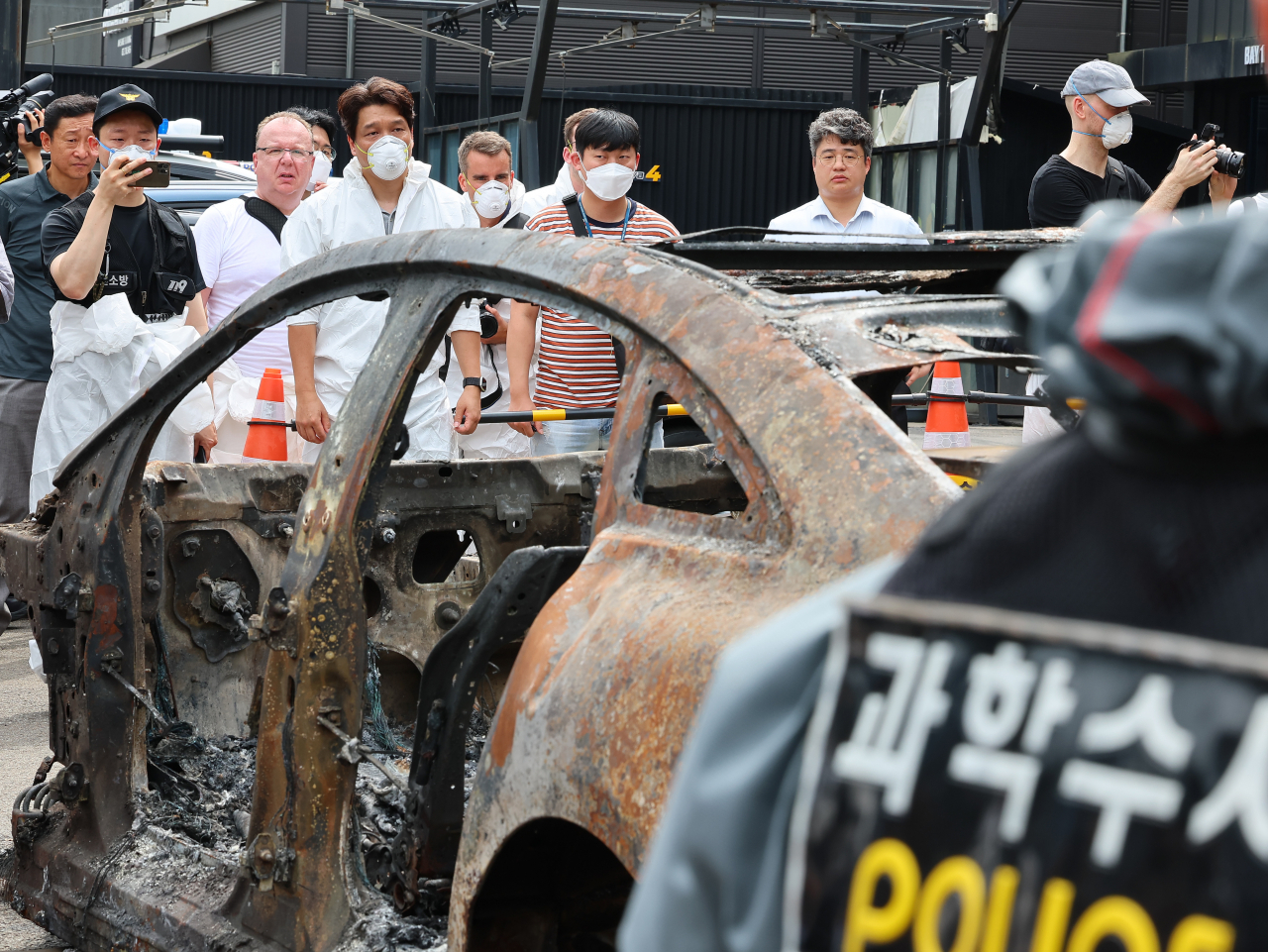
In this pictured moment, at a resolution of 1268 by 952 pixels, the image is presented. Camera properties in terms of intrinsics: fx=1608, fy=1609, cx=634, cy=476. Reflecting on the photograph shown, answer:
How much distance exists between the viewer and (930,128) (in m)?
13.4

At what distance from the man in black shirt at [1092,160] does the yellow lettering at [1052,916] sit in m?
5.26

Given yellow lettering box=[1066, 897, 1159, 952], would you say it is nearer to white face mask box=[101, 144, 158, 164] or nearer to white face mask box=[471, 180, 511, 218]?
white face mask box=[101, 144, 158, 164]

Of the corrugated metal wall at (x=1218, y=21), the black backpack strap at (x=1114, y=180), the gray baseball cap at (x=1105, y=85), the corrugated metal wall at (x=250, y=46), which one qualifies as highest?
the corrugated metal wall at (x=250, y=46)

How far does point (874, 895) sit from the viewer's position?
3.29 ft

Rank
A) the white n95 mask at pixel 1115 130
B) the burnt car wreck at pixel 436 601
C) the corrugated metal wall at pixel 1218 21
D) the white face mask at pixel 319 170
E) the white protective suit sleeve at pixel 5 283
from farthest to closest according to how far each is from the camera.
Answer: the corrugated metal wall at pixel 1218 21 → the white face mask at pixel 319 170 → the white n95 mask at pixel 1115 130 → the white protective suit sleeve at pixel 5 283 → the burnt car wreck at pixel 436 601

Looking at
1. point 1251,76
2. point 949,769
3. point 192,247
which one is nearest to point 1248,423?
point 949,769

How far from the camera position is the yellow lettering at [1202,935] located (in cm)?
88

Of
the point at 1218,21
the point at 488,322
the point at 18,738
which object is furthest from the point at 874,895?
the point at 1218,21

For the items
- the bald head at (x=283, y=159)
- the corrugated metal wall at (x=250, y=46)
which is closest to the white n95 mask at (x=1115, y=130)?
the bald head at (x=283, y=159)

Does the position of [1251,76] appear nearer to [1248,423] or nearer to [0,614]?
[0,614]

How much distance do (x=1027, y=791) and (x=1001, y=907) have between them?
0.24 ft

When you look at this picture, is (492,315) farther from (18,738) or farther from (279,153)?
(18,738)

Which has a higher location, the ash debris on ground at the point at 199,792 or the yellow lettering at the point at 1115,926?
the yellow lettering at the point at 1115,926

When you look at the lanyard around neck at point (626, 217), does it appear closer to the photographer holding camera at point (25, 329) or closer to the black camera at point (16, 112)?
the photographer holding camera at point (25, 329)
